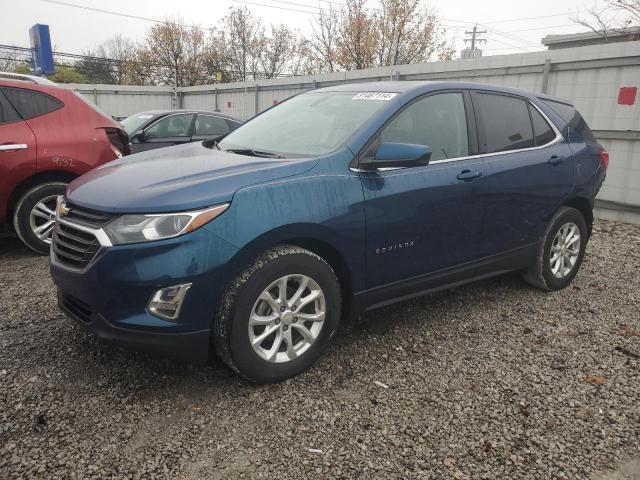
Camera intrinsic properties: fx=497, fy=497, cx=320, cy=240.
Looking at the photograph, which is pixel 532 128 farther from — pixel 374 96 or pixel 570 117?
pixel 374 96

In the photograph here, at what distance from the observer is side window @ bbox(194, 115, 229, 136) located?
9.41m

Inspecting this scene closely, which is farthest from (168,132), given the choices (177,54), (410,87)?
(177,54)

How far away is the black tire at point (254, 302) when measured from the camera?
252 cm

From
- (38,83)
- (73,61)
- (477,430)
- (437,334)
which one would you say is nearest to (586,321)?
(437,334)

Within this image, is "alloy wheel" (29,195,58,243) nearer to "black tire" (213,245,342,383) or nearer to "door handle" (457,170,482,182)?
"black tire" (213,245,342,383)

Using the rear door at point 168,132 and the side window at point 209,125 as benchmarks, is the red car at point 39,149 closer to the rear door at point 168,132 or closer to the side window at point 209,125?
the rear door at point 168,132

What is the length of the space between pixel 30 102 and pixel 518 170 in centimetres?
460

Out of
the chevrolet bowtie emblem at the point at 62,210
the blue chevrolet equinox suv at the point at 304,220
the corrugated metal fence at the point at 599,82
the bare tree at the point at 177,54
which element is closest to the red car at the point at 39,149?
the blue chevrolet equinox suv at the point at 304,220

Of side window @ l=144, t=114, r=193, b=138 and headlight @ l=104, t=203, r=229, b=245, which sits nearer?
headlight @ l=104, t=203, r=229, b=245

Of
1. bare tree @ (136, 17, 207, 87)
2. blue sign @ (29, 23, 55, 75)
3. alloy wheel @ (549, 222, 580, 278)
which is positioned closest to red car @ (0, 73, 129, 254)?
alloy wheel @ (549, 222, 580, 278)

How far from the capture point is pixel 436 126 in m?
3.46

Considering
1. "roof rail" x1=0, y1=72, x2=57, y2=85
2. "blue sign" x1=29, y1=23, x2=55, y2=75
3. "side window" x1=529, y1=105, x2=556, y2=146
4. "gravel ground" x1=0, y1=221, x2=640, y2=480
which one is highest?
"blue sign" x1=29, y1=23, x2=55, y2=75

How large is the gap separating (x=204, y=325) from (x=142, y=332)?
294 millimetres

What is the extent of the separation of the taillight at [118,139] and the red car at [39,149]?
0.09 metres
